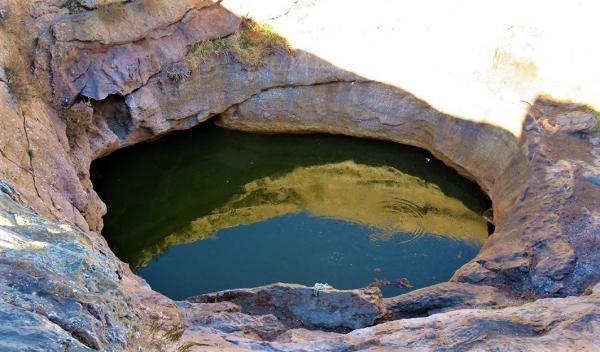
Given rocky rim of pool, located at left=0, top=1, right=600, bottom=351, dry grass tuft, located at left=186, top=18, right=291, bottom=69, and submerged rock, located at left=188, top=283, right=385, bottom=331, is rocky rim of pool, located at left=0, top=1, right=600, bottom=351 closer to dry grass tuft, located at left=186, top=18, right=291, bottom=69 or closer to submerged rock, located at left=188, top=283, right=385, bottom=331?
submerged rock, located at left=188, top=283, right=385, bottom=331

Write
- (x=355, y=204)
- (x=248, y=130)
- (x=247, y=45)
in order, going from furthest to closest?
(x=248, y=130) < (x=247, y=45) < (x=355, y=204)

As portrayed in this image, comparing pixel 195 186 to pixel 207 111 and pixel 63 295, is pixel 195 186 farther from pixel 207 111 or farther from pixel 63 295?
pixel 63 295

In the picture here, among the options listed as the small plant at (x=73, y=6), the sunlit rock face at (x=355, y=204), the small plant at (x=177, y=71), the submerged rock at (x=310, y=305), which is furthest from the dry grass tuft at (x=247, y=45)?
the submerged rock at (x=310, y=305)

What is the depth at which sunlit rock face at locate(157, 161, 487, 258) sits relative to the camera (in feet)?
39.0

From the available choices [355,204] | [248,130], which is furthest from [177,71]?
[355,204]

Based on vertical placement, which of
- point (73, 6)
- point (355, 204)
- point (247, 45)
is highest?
point (247, 45)

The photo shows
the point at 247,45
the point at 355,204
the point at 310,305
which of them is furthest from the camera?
the point at 247,45

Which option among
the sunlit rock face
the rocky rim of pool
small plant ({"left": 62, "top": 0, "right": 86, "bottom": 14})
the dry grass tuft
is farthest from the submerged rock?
the dry grass tuft

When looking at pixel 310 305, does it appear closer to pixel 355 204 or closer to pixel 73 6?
pixel 355 204

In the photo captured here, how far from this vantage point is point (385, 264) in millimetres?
10914

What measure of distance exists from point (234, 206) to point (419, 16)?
5925 mm

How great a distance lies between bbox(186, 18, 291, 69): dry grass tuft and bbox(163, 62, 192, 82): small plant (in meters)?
0.26

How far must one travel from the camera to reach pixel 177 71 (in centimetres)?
1310

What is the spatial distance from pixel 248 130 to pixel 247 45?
6.44ft
